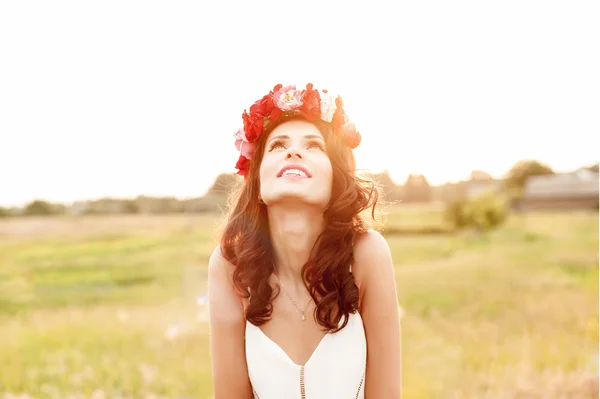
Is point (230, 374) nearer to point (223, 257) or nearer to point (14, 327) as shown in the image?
point (223, 257)

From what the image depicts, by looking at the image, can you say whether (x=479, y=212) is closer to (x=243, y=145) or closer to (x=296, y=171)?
(x=243, y=145)

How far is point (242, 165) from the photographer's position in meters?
2.62

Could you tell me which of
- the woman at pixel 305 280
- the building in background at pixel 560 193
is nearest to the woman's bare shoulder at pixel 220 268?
the woman at pixel 305 280

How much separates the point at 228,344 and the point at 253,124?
2.95ft

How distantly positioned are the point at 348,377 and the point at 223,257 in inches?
27.7

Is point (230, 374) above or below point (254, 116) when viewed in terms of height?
below

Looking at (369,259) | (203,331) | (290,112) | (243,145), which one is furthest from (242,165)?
(203,331)

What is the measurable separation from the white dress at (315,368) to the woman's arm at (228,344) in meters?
0.05

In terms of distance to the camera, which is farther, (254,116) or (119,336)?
(119,336)

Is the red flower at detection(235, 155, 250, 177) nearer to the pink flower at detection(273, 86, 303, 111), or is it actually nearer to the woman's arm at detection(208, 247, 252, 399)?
the pink flower at detection(273, 86, 303, 111)

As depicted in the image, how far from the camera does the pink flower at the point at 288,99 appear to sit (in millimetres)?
2434

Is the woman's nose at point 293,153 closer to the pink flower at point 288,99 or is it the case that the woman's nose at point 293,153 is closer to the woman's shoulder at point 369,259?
the pink flower at point 288,99

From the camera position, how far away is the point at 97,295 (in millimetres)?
9352

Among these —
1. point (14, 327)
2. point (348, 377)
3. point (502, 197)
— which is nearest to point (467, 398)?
point (348, 377)
